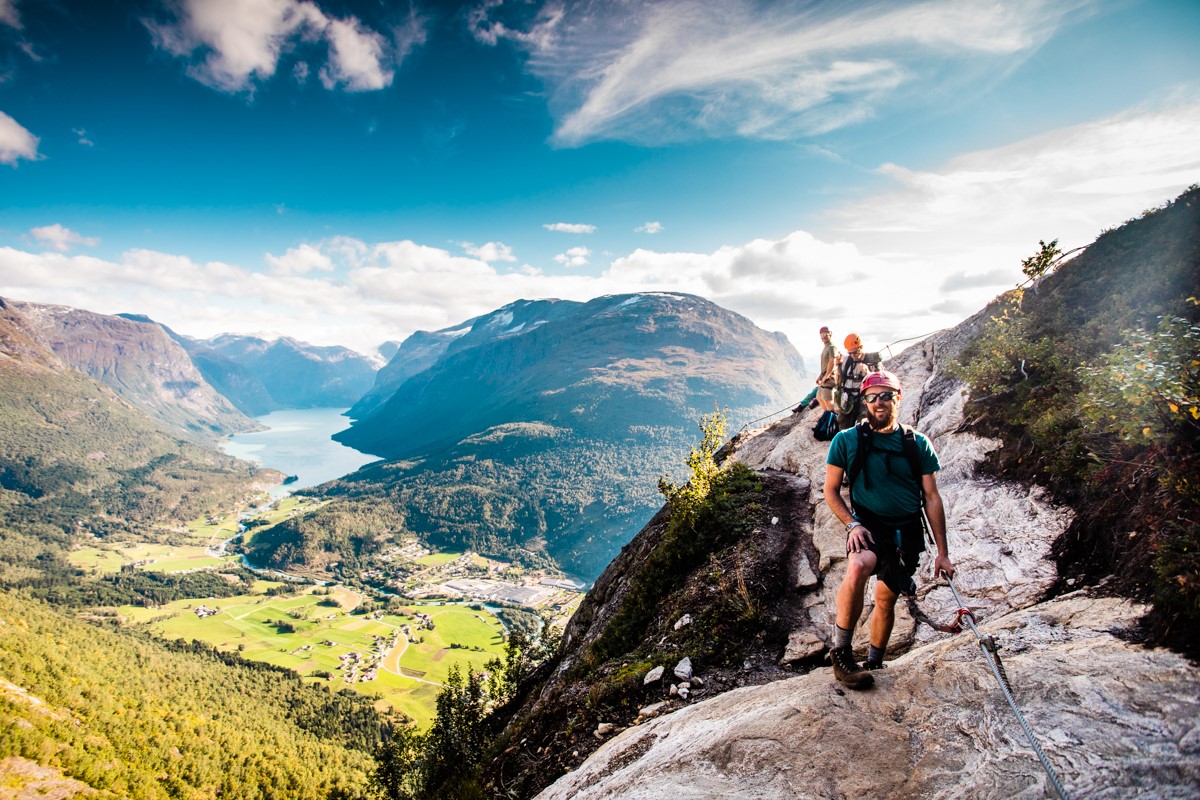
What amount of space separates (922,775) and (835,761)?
2.28 feet

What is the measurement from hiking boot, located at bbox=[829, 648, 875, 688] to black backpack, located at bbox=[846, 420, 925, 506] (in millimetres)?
1716

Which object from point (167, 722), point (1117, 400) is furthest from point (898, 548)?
point (167, 722)

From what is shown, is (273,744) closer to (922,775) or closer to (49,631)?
(49,631)

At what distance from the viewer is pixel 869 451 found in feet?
17.9

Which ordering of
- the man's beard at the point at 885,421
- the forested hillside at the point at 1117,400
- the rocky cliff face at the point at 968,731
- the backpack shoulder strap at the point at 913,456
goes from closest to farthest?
1. the rocky cliff face at the point at 968,731
2. the forested hillside at the point at 1117,400
3. the backpack shoulder strap at the point at 913,456
4. the man's beard at the point at 885,421

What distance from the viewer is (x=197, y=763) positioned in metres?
68.0

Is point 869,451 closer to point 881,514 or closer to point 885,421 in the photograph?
point 885,421

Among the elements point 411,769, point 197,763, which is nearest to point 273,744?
point 197,763

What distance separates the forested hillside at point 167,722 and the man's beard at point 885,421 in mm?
74348

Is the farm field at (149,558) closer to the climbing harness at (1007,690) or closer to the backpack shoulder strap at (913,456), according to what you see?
the backpack shoulder strap at (913,456)

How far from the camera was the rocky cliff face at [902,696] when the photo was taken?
3660mm

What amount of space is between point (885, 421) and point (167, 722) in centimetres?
11118

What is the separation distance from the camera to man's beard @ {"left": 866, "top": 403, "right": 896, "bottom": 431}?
17.8 feet

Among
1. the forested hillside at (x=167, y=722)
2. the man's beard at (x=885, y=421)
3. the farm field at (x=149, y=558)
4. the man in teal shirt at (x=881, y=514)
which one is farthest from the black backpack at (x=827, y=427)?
the farm field at (x=149, y=558)
